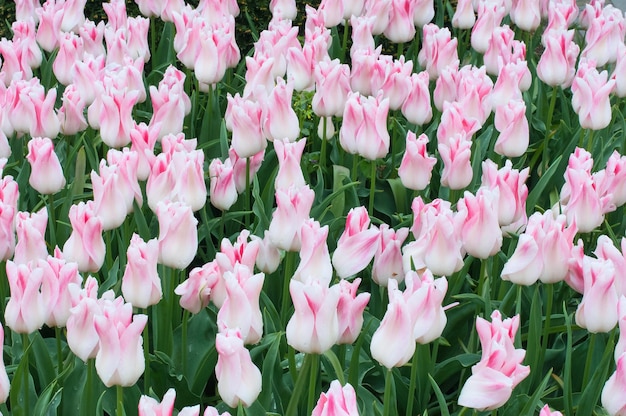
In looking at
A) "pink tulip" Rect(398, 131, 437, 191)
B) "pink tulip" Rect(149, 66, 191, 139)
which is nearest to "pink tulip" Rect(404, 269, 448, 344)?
"pink tulip" Rect(398, 131, 437, 191)

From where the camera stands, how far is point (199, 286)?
2.14 metres

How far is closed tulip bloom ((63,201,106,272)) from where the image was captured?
2.17m

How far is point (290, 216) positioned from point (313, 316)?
0.45 meters

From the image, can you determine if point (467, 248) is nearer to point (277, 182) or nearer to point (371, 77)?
point (277, 182)

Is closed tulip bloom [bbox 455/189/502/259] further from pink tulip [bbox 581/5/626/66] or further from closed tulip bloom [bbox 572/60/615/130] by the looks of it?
pink tulip [bbox 581/5/626/66]

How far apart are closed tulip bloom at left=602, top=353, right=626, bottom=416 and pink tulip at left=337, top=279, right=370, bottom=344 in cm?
45

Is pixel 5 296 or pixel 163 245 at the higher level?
pixel 163 245

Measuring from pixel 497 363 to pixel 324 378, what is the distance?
64 centimetres

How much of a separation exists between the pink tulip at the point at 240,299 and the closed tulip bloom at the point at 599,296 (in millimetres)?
609

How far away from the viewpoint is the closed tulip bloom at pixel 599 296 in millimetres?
1953

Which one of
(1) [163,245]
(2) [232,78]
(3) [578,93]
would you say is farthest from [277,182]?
(2) [232,78]

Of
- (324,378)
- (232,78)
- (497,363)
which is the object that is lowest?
(232,78)

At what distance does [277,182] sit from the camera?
252 cm

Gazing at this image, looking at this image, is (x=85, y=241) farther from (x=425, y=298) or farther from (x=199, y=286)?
(x=425, y=298)
